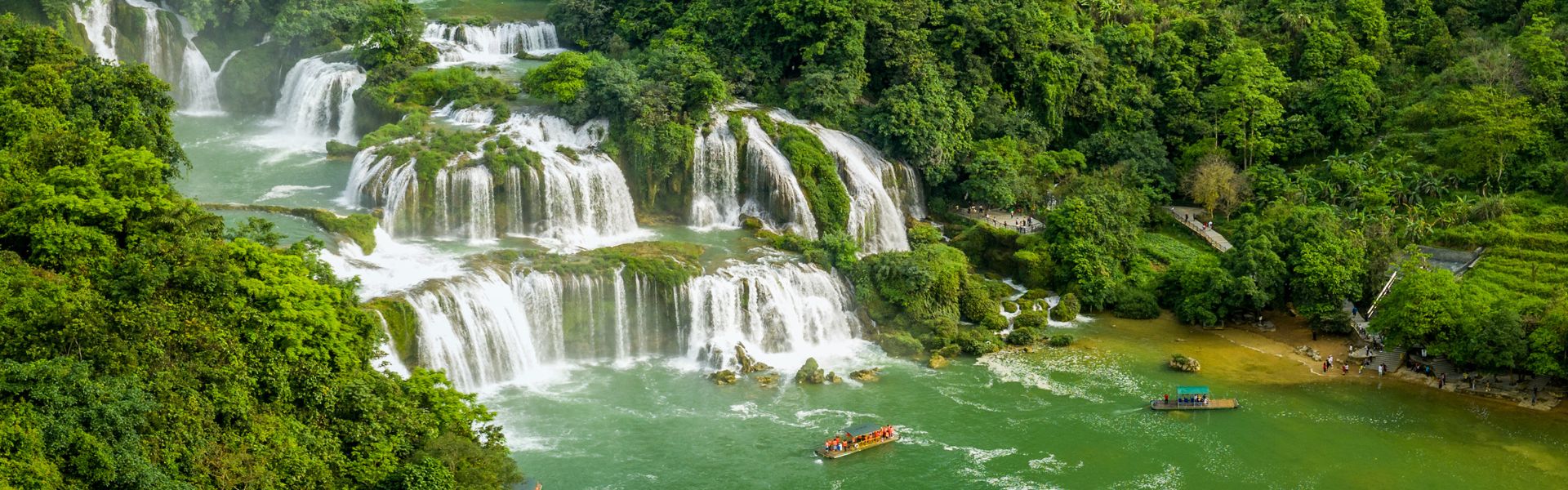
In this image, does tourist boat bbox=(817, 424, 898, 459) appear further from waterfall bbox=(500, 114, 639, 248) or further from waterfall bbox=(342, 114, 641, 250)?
waterfall bbox=(500, 114, 639, 248)

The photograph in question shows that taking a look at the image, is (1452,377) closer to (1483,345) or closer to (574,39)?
(1483,345)

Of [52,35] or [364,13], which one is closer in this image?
[52,35]


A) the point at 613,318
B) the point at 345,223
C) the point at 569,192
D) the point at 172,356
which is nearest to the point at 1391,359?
the point at 613,318

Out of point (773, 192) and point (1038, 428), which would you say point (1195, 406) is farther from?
point (773, 192)

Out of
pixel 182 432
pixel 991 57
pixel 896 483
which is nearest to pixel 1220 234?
pixel 991 57

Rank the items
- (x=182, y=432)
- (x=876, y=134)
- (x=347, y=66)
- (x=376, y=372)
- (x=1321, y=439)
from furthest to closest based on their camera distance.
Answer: (x=347, y=66) < (x=876, y=134) < (x=1321, y=439) < (x=376, y=372) < (x=182, y=432)

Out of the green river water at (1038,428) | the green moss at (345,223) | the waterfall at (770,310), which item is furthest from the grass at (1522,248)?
the green moss at (345,223)
